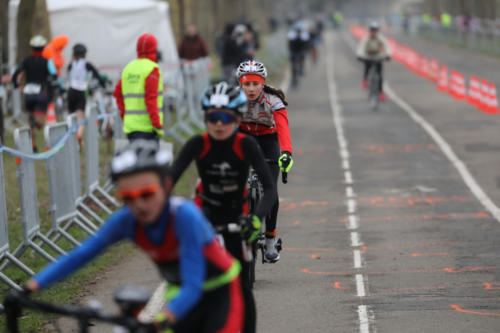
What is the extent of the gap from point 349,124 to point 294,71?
10937mm

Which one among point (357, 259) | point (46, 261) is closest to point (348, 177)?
point (357, 259)

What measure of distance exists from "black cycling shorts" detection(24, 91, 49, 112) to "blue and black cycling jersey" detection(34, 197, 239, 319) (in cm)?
1475

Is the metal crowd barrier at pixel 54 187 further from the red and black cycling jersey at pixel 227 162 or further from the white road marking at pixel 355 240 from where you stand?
the red and black cycling jersey at pixel 227 162

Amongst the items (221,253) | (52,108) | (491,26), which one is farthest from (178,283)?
(491,26)

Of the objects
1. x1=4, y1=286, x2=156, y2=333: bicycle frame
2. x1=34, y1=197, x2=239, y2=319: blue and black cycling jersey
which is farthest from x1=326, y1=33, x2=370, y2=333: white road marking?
x1=4, y1=286, x2=156, y2=333: bicycle frame

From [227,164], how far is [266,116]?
288cm

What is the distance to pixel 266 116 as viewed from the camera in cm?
980

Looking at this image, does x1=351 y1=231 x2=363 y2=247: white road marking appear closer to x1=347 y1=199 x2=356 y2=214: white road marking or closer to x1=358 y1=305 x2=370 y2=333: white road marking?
x1=347 y1=199 x2=356 y2=214: white road marking

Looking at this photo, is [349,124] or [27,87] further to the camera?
[349,124]

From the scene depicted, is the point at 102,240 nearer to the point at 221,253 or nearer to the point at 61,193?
the point at 221,253

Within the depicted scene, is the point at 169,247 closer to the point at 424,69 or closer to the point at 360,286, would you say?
the point at 360,286

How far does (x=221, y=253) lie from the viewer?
5.33 m

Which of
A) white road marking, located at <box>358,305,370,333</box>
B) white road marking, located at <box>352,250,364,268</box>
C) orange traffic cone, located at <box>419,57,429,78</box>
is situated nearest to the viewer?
white road marking, located at <box>358,305,370,333</box>

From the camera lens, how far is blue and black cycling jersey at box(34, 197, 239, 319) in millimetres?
4848
